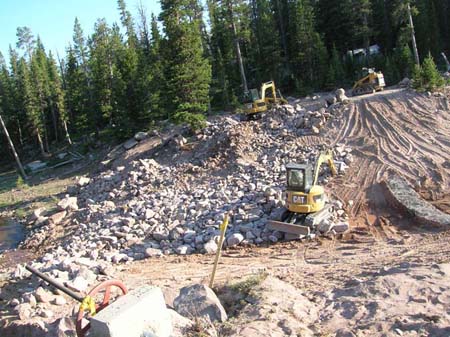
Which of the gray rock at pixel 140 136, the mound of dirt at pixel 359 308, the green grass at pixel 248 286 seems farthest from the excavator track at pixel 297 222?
the gray rock at pixel 140 136

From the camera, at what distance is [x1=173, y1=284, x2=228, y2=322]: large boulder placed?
8430 millimetres

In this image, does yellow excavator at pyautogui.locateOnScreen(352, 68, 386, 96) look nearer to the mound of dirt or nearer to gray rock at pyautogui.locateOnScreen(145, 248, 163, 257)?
gray rock at pyautogui.locateOnScreen(145, 248, 163, 257)

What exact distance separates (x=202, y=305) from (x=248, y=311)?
0.87m

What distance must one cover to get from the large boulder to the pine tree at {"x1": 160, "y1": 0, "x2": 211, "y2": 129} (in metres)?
18.2

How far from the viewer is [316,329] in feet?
26.5

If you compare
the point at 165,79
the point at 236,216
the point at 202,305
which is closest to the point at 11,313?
the point at 202,305

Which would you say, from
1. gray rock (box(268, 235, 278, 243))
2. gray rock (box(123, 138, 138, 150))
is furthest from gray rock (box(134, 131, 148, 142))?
gray rock (box(268, 235, 278, 243))

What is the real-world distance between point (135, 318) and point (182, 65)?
21968 mm

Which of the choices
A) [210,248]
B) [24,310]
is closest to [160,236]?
[210,248]

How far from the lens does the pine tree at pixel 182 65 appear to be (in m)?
26.7

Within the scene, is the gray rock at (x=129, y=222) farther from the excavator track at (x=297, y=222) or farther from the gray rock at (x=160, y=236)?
the excavator track at (x=297, y=222)

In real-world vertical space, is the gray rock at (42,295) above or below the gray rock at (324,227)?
above

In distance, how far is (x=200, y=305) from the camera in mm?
8586

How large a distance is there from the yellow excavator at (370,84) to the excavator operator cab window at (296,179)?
1311cm
